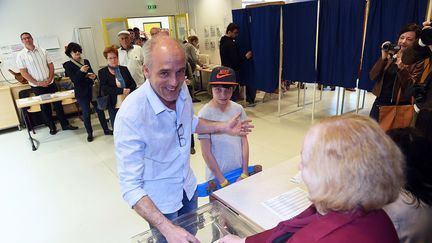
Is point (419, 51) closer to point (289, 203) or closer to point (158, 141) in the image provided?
point (289, 203)

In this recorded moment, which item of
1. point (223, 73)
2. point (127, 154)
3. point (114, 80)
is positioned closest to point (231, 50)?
point (114, 80)

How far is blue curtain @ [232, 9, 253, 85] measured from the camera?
4.85 metres

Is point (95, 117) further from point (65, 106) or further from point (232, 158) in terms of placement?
point (232, 158)

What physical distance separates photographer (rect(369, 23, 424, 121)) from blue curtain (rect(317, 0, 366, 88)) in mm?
645

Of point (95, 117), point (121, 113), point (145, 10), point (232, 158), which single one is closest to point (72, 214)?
point (232, 158)

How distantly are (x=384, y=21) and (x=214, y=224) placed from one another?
312cm

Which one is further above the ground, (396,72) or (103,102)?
(396,72)

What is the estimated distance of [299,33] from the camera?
413 cm

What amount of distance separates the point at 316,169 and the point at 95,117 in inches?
220

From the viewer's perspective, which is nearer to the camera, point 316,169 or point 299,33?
point 316,169

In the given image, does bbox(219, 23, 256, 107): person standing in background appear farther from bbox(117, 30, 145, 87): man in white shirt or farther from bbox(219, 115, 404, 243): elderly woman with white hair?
bbox(219, 115, 404, 243): elderly woman with white hair

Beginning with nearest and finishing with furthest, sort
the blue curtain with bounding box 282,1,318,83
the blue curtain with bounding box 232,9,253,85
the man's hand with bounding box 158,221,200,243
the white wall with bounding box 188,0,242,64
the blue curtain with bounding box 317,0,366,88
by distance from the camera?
1. the man's hand with bounding box 158,221,200,243
2. the blue curtain with bounding box 317,0,366,88
3. the blue curtain with bounding box 282,1,318,83
4. the blue curtain with bounding box 232,9,253,85
5. the white wall with bounding box 188,0,242,64

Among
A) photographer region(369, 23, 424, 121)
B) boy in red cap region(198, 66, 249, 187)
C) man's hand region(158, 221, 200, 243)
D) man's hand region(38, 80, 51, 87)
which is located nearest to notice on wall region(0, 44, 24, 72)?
man's hand region(38, 80, 51, 87)

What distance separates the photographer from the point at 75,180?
126 inches
